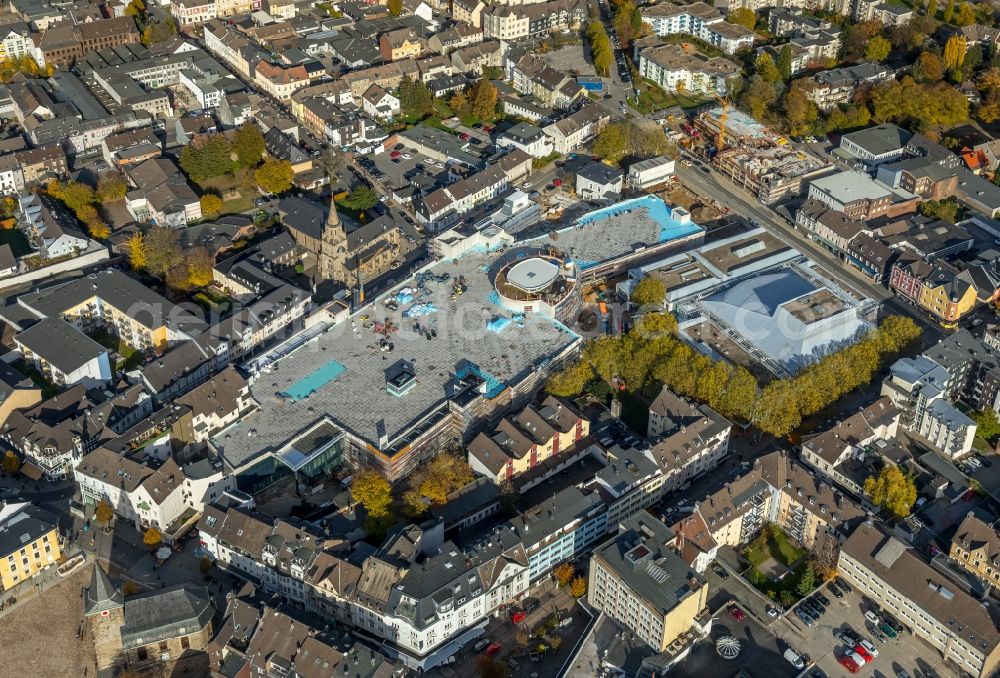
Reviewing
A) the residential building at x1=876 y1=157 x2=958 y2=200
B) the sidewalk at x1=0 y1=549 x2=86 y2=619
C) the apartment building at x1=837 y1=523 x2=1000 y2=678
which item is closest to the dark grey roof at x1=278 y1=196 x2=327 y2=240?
the sidewalk at x1=0 y1=549 x2=86 y2=619

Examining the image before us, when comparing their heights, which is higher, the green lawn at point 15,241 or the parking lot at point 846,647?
the green lawn at point 15,241

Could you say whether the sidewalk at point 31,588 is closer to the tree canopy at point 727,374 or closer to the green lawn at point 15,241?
the tree canopy at point 727,374

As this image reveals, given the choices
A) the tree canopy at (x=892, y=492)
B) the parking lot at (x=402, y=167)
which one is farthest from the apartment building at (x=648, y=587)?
the parking lot at (x=402, y=167)

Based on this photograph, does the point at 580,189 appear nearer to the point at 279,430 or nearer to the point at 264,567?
the point at 279,430

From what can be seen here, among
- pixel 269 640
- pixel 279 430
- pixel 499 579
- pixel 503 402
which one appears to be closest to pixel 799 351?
pixel 503 402

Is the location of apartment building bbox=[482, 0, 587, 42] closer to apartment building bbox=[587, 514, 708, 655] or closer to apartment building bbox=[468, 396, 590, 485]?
apartment building bbox=[468, 396, 590, 485]

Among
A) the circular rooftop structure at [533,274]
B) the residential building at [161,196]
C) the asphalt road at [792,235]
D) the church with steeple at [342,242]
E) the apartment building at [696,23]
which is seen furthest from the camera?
the apartment building at [696,23]

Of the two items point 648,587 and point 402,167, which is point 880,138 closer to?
point 402,167
